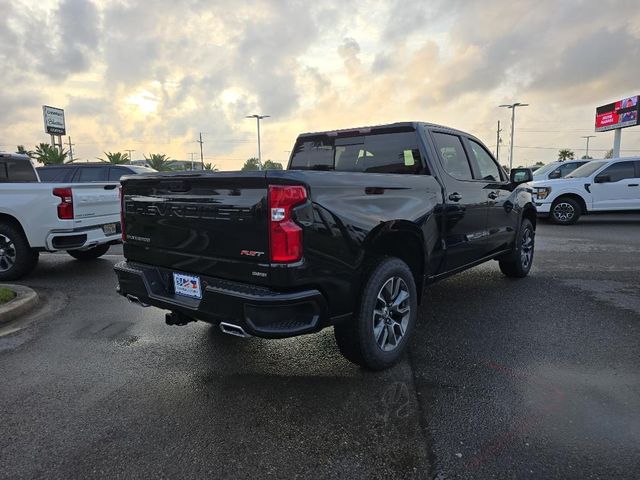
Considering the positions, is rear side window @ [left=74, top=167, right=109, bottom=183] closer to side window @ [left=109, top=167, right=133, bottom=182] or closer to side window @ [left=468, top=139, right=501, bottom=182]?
side window @ [left=109, top=167, right=133, bottom=182]

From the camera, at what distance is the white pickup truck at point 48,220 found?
594 centimetres

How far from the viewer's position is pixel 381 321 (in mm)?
3361

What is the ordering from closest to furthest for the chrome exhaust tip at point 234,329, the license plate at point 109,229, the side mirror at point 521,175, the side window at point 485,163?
the chrome exhaust tip at point 234,329 < the side window at point 485,163 < the side mirror at point 521,175 < the license plate at point 109,229

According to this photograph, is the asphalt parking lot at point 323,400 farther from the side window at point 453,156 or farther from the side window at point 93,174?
the side window at point 93,174

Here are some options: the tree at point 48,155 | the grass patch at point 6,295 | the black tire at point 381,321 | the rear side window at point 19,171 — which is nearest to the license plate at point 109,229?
the grass patch at point 6,295

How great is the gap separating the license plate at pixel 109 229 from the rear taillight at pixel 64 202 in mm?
A: 565

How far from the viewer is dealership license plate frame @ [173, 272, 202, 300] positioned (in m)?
3.05

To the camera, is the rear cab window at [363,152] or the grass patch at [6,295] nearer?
the rear cab window at [363,152]

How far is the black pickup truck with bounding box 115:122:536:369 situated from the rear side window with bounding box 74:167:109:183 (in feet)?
26.4

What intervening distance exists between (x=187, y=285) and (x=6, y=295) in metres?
3.12

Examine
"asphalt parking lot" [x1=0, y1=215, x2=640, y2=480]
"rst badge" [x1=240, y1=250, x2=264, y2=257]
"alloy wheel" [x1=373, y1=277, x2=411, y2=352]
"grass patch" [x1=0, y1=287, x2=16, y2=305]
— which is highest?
"rst badge" [x1=240, y1=250, x2=264, y2=257]

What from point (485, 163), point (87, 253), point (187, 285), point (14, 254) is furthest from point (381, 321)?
point (87, 253)

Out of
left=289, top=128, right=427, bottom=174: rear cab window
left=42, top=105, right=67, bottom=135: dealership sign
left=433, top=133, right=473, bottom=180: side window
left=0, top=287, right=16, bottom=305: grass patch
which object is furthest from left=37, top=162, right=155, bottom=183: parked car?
left=42, top=105, right=67, bottom=135: dealership sign

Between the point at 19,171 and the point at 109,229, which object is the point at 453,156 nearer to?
the point at 109,229
